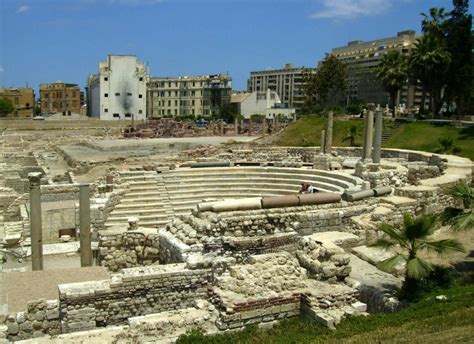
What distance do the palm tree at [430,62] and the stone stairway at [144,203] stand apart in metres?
30.8

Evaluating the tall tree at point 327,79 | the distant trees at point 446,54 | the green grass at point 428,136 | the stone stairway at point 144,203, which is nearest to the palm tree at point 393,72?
the distant trees at point 446,54

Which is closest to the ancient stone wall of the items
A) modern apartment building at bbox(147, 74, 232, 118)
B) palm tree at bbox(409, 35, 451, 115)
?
palm tree at bbox(409, 35, 451, 115)

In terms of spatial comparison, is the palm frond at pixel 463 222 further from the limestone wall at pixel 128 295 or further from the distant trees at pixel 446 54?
the distant trees at pixel 446 54

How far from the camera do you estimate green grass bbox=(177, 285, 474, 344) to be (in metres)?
8.08

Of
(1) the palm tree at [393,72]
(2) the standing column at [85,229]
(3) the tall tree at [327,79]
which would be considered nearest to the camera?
(2) the standing column at [85,229]

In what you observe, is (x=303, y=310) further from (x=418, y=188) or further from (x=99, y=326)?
(x=418, y=188)

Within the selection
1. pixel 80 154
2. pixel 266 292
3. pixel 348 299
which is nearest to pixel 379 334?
pixel 348 299

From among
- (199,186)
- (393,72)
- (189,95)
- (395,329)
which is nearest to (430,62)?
(393,72)

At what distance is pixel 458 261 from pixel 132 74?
85.6m

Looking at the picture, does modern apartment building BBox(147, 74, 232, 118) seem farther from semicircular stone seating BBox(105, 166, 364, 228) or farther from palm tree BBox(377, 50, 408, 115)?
semicircular stone seating BBox(105, 166, 364, 228)

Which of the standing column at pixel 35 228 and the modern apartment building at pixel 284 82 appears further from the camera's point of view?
the modern apartment building at pixel 284 82

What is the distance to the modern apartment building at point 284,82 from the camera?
147500mm

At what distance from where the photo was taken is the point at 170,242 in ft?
46.0

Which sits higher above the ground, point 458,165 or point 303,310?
point 458,165
